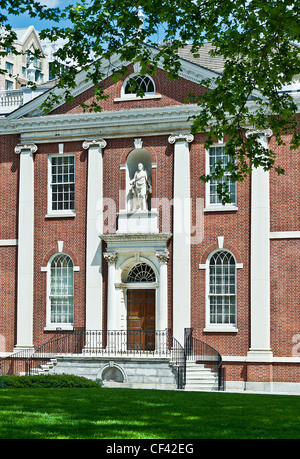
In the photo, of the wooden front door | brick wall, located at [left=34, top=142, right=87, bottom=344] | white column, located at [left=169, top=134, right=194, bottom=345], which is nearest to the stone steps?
white column, located at [left=169, top=134, right=194, bottom=345]

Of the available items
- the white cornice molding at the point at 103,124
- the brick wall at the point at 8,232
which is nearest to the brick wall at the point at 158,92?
the white cornice molding at the point at 103,124

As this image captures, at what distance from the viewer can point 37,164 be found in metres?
33.8

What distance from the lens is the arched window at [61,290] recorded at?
108 feet

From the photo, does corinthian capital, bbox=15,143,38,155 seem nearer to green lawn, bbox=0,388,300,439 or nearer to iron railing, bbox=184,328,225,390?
iron railing, bbox=184,328,225,390

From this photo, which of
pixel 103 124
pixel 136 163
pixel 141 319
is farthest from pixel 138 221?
pixel 103 124

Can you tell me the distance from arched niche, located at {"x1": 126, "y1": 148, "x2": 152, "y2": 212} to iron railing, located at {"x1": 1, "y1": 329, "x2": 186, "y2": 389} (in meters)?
4.86

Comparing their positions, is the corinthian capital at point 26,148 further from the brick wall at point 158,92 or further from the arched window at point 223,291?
the arched window at point 223,291

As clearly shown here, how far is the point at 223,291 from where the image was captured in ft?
102

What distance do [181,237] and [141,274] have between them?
2.41 meters

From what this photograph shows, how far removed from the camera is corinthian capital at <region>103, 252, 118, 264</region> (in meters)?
32.0

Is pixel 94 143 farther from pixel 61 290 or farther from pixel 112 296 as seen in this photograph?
pixel 112 296

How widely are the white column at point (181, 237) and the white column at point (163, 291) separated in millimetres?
336

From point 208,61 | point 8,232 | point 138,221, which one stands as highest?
point 208,61
